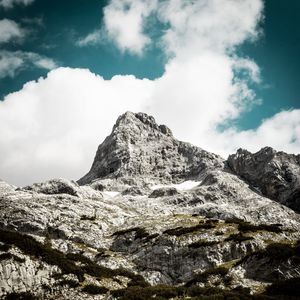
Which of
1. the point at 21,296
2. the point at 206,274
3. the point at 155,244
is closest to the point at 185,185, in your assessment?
the point at 155,244

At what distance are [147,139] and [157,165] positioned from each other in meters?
22.2

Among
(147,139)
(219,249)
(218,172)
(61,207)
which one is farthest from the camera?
(147,139)

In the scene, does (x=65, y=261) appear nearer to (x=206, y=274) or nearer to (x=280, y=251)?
(x=206, y=274)

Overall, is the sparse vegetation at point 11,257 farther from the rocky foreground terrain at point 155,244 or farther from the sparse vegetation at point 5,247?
the sparse vegetation at point 5,247

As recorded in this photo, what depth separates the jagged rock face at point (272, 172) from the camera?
435 feet

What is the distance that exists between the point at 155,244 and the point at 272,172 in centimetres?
9311

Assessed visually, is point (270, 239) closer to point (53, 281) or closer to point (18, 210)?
point (53, 281)

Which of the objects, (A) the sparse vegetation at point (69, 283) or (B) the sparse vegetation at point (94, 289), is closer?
(B) the sparse vegetation at point (94, 289)

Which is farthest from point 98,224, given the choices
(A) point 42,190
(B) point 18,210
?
(A) point 42,190

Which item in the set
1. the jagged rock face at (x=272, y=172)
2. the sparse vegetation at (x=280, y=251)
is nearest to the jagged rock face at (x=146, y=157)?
the jagged rock face at (x=272, y=172)

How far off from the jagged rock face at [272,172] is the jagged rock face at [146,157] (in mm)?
10685

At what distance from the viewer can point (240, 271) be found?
160 feet

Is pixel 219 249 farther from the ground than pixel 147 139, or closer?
closer

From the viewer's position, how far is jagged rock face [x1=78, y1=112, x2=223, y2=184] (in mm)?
167125
